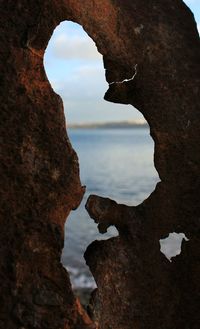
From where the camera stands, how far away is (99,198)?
3.28 m

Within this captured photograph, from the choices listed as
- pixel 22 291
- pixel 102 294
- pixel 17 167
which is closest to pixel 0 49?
pixel 17 167

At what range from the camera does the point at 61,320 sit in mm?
2895

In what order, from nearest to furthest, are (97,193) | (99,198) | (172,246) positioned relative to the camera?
(99,198), (172,246), (97,193)

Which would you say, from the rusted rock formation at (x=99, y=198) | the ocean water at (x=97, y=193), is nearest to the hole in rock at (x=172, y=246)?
the ocean water at (x=97, y=193)

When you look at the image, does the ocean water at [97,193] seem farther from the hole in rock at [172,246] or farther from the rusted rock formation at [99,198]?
the rusted rock formation at [99,198]

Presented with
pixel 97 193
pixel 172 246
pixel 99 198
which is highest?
pixel 97 193

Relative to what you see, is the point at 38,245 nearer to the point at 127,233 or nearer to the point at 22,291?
the point at 22,291

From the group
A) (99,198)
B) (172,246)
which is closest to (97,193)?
(172,246)

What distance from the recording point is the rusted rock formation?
2.89 metres

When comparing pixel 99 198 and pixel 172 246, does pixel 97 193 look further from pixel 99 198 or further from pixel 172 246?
pixel 99 198

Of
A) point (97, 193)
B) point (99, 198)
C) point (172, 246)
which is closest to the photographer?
point (99, 198)

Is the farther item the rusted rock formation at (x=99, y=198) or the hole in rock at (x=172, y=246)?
the hole in rock at (x=172, y=246)

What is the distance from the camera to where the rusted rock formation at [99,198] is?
9.49ft

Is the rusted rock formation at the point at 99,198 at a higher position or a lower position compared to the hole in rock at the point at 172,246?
lower
